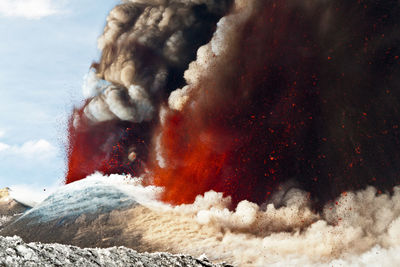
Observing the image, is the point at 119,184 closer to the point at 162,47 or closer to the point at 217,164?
the point at 217,164

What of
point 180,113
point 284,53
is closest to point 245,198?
point 180,113

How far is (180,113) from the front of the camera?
52.5 feet

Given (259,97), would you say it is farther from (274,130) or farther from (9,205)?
(9,205)

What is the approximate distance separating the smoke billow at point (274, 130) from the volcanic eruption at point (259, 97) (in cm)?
4

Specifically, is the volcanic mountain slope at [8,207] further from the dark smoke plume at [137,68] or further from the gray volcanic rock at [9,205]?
the dark smoke plume at [137,68]

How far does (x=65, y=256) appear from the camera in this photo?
8828mm

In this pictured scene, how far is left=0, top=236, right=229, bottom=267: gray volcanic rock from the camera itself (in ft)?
27.1

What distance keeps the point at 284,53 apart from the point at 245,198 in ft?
17.7

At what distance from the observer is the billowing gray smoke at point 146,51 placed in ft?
54.8

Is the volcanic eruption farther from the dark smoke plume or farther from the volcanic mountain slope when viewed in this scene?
the volcanic mountain slope

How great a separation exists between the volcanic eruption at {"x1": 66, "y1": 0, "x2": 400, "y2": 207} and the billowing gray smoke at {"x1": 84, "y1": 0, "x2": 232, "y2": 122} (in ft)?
0.16

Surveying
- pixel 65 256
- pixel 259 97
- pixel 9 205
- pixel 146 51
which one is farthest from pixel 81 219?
pixel 9 205

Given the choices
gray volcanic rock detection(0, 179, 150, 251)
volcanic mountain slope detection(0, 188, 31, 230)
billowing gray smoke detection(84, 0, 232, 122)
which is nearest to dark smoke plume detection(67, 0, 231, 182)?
billowing gray smoke detection(84, 0, 232, 122)

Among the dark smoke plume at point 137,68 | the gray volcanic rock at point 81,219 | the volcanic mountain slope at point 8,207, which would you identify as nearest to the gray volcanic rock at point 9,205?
the volcanic mountain slope at point 8,207
